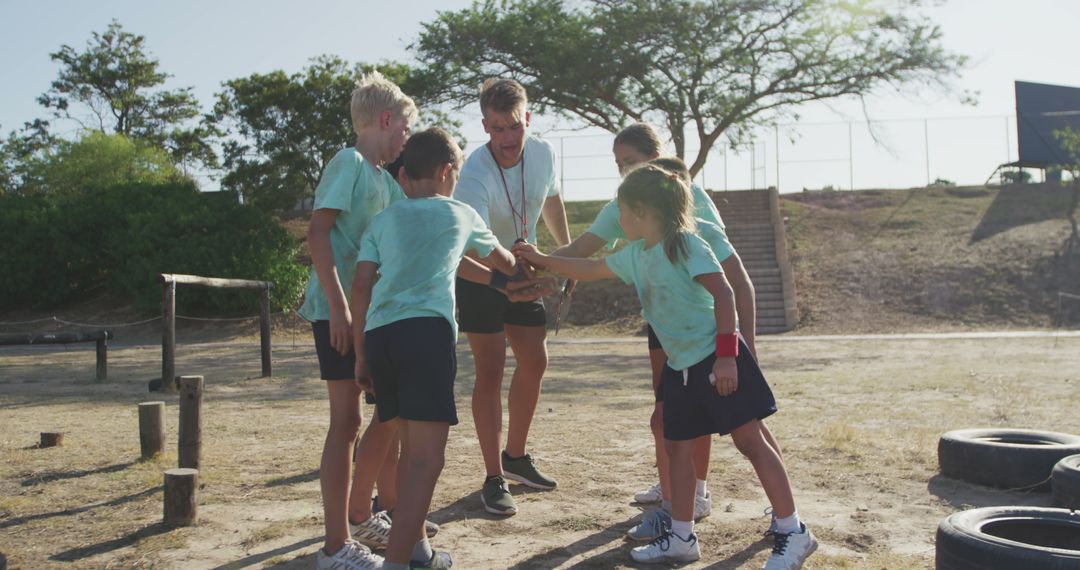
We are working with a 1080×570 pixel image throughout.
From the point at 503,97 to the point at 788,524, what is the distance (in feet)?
6.91

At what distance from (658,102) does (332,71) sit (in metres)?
12.5

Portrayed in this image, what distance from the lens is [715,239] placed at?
353cm

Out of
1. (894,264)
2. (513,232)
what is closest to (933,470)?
(513,232)

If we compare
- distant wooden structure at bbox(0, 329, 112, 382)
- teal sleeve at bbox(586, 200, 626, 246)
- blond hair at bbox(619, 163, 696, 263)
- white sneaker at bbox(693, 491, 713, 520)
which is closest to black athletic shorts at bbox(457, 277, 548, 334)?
teal sleeve at bbox(586, 200, 626, 246)

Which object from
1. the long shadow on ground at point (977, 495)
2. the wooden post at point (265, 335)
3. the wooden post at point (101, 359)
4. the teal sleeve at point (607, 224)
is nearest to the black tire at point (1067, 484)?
the long shadow on ground at point (977, 495)

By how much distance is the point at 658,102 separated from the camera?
24078 millimetres

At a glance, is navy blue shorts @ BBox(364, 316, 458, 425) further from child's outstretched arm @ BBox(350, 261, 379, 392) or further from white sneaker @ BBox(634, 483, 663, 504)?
white sneaker @ BBox(634, 483, 663, 504)

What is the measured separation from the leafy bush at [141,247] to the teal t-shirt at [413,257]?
64.1ft

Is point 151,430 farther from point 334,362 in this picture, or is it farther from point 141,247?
point 141,247

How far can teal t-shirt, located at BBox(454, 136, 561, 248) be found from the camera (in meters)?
4.23

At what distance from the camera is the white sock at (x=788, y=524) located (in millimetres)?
3168

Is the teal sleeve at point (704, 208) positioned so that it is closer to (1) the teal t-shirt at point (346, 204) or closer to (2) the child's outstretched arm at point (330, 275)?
(1) the teal t-shirt at point (346, 204)

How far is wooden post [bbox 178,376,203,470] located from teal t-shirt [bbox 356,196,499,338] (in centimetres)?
211

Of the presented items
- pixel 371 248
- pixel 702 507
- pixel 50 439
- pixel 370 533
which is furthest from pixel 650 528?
pixel 50 439
